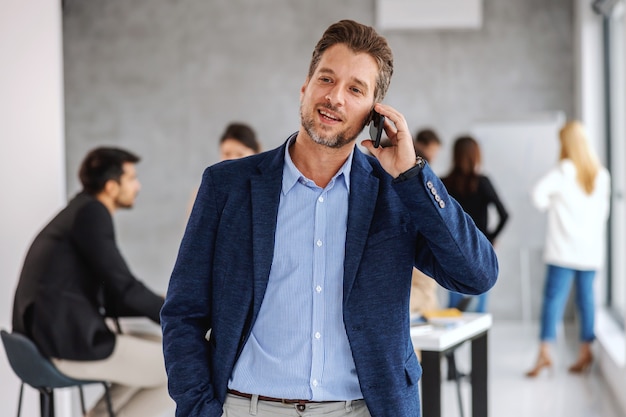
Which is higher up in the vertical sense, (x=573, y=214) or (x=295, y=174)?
(x=295, y=174)

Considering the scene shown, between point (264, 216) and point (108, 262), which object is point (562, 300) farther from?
point (264, 216)

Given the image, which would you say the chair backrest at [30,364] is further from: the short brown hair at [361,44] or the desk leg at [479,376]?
the short brown hair at [361,44]

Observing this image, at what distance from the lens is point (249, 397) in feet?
6.82

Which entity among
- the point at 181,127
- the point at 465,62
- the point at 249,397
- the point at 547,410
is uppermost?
the point at 465,62

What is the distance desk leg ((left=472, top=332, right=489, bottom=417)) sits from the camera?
3852mm

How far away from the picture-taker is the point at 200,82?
30.0 feet

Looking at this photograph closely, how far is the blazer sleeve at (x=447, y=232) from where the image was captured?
6.40 feet

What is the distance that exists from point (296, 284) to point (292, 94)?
7164 millimetres

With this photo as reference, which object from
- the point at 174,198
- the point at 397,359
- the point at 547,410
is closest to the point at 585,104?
the point at 547,410

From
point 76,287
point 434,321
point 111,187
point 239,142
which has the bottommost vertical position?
point 434,321

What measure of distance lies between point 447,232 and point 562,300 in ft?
16.1

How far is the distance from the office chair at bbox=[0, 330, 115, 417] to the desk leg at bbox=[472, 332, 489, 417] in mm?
1596

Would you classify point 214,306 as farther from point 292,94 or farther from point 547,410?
point 292,94

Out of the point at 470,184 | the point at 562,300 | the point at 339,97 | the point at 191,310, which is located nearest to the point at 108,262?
the point at 191,310
